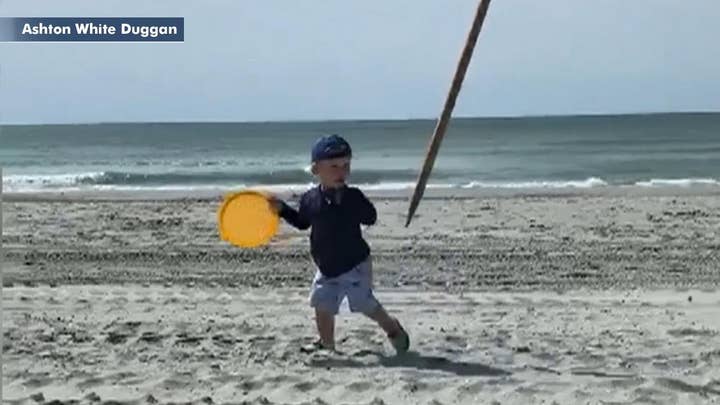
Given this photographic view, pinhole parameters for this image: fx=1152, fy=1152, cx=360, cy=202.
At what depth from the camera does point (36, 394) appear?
5.69 meters

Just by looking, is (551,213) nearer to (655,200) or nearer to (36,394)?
Answer: (655,200)

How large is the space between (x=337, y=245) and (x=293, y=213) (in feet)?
1.08

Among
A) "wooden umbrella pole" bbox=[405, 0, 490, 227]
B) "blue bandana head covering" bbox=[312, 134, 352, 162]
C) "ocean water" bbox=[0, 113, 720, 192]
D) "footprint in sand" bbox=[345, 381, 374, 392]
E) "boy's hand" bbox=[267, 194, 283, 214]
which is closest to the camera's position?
"footprint in sand" bbox=[345, 381, 374, 392]

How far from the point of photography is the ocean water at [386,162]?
31250 millimetres

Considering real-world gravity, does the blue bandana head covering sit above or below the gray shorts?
above

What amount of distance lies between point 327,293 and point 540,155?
139 ft

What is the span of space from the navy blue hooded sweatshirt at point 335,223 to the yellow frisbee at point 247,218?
0.43 feet

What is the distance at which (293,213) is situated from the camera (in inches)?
264

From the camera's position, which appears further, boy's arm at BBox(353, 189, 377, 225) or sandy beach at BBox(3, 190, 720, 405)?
boy's arm at BBox(353, 189, 377, 225)

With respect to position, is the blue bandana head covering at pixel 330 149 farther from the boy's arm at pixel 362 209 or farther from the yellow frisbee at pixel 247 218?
the yellow frisbee at pixel 247 218

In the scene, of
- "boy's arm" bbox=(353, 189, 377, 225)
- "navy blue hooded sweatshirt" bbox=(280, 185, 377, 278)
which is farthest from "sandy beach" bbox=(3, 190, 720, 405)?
"boy's arm" bbox=(353, 189, 377, 225)

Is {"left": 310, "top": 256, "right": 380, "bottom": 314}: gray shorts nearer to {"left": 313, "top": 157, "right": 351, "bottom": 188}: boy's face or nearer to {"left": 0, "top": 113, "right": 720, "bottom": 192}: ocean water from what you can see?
{"left": 313, "top": 157, "right": 351, "bottom": 188}: boy's face

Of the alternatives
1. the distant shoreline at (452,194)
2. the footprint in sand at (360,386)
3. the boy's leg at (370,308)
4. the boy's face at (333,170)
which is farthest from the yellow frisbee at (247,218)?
the distant shoreline at (452,194)

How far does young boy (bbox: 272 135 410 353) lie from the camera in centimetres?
659
